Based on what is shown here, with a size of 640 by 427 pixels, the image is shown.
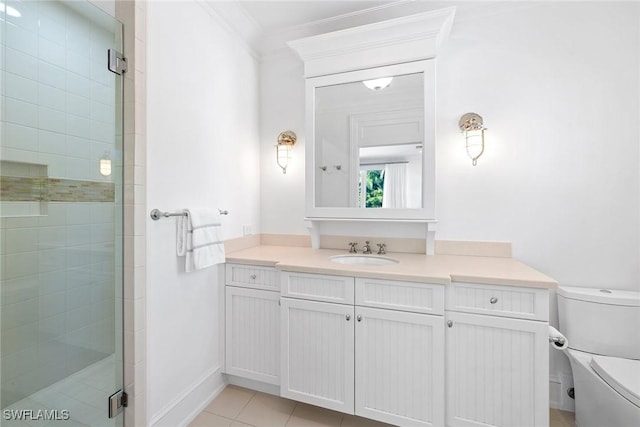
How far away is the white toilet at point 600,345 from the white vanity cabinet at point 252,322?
1.60m

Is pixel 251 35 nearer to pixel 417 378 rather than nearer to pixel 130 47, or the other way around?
pixel 130 47

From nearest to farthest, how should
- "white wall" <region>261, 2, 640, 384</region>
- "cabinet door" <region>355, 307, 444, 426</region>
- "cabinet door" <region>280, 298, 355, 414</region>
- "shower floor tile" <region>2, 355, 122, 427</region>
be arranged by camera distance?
"shower floor tile" <region>2, 355, 122, 427</region>, "cabinet door" <region>355, 307, 444, 426</region>, "cabinet door" <region>280, 298, 355, 414</region>, "white wall" <region>261, 2, 640, 384</region>

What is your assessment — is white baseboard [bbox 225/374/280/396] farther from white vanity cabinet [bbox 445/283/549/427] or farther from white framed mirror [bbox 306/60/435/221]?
white framed mirror [bbox 306/60/435/221]

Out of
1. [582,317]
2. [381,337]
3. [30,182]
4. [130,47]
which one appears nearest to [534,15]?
[582,317]

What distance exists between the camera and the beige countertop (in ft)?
4.25

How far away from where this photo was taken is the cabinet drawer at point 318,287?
4.79 ft

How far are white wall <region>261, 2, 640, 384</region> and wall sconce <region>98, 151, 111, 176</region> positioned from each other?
1873 mm

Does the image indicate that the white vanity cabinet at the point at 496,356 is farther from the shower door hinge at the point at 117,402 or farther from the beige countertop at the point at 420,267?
the shower door hinge at the point at 117,402

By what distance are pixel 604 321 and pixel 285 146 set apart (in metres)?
2.19

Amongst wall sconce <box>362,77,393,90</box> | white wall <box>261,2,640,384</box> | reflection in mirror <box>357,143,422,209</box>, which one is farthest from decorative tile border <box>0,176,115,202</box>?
white wall <box>261,2,640,384</box>

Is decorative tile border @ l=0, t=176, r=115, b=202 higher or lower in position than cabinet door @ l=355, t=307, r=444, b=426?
higher

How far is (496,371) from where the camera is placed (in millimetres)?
1289

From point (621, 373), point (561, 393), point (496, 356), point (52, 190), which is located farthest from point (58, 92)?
point (561, 393)

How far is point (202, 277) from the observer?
1.68 m
